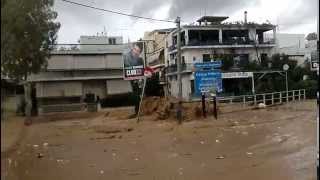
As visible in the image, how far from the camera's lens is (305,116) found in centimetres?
2897

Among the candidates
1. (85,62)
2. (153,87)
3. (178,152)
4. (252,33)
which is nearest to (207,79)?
(178,152)

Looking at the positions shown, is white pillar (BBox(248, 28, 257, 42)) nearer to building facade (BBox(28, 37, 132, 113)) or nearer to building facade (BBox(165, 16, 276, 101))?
building facade (BBox(165, 16, 276, 101))

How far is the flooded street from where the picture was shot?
1324 centimetres

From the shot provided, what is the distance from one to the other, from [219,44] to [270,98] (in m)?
15.7

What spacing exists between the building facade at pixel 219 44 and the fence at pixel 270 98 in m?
12.2

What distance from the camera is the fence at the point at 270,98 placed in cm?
4103

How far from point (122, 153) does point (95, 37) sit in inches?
1856

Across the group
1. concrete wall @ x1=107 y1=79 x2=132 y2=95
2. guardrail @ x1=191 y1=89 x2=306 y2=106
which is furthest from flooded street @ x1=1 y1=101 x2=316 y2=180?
concrete wall @ x1=107 y1=79 x2=132 y2=95

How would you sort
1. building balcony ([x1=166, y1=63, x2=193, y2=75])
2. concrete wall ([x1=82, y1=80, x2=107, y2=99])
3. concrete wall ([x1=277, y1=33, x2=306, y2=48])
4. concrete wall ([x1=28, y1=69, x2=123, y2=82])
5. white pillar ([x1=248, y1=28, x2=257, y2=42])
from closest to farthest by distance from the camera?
concrete wall ([x1=28, y1=69, x2=123, y2=82]) < concrete wall ([x1=82, y1=80, x2=107, y2=99]) < building balcony ([x1=166, y1=63, x2=193, y2=75]) < white pillar ([x1=248, y1=28, x2=257, y2=42]) < concrete wall ([x1=277, y1=33, x2=306, y2=48])

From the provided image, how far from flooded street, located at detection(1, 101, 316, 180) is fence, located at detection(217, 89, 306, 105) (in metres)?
11.0

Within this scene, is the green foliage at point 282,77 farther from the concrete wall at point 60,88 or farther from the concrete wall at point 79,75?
the concrete wall at point 60,88

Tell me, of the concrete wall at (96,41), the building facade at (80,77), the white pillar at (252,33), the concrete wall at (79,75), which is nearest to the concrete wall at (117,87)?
the building facade at (80,77)

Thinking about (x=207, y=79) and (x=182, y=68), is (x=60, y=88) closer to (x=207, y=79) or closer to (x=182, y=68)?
(x=182, y=68)

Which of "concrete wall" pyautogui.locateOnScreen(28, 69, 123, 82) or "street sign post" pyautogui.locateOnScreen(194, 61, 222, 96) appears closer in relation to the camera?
"street sign post" pyautogui.locateOnScreen(194, 61, 222, 96)
